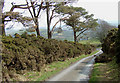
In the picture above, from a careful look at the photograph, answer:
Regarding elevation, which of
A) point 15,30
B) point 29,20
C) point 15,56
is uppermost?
point 29,20

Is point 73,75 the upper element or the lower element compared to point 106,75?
lower

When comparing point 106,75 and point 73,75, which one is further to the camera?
point 73,75

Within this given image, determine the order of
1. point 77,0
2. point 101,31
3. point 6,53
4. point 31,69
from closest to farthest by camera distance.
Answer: point 6,53 → point 31,69 → point 77,0 → point 101,31

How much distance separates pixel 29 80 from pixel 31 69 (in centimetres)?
152

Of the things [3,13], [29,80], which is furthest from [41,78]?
[3,13]

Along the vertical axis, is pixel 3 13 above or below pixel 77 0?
below

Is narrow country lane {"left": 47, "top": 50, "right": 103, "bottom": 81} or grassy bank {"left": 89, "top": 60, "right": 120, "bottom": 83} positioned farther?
narrow country lane {"left": 47, "top": 50, "right": 103, "bottom": 81}

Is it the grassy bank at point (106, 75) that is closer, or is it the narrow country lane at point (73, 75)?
the grassy bank at point (106, 75)

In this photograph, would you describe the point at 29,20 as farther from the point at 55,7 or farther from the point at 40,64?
the point at 55,7

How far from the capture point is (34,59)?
9352 mm

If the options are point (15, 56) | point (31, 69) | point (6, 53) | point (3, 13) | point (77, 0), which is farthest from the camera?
point (77, 0)

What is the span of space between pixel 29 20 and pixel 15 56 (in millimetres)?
5046

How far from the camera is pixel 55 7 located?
1862 centimetres

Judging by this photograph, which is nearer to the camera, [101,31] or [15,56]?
[15,56]
